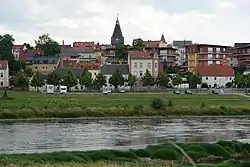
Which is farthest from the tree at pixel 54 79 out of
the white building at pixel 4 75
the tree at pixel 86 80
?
the white building at pixel 4 75

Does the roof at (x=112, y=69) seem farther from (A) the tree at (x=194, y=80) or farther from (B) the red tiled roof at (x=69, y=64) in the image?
(A) the tree at (x=194, y=80)

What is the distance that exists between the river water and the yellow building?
8797 centimetres

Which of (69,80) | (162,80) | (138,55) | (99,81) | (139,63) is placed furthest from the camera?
(139,63)

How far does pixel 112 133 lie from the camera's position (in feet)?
134

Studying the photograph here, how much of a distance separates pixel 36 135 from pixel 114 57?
4112 inches

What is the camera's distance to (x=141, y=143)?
3494cm

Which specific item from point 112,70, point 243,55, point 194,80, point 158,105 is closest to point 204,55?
point 243,55

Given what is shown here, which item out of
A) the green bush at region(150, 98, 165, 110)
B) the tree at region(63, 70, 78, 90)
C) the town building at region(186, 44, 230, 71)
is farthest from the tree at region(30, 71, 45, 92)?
the town building at region(186, 44, 230, 71)

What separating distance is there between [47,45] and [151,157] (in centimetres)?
14092

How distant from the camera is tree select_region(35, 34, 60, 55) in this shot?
528 feet

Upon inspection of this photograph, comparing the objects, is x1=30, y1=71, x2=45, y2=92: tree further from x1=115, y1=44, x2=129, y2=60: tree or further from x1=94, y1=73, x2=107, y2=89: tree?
x1=115, y1=44, x2=129, y2=60: tree

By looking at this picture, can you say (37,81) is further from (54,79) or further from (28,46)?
(28,46)

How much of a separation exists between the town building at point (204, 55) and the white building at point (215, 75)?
1461cm

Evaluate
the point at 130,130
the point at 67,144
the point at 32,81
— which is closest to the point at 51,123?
the point at 130,130
